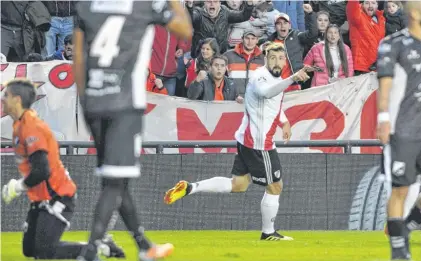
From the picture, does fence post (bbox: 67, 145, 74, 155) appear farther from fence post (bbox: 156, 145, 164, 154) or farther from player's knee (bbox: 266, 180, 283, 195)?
player's knee (bbox: 266, 180, 283, 195)

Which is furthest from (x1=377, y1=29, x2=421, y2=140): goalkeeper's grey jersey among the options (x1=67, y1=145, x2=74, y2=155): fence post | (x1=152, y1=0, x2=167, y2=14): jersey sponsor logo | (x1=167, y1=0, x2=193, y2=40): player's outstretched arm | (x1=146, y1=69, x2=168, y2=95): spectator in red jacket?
(x1=146, y1=69, x2=168, y2=95): spectator in red jacket

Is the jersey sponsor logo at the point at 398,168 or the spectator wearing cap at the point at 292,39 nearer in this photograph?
the jersey sponsor logo at the point at 398,168

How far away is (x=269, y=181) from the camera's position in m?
14.0

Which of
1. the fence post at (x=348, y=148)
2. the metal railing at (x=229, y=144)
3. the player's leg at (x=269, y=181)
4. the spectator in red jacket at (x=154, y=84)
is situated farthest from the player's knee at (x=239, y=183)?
the spectator in red jacket at (x=154, y=84)

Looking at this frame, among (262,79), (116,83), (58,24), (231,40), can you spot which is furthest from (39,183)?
(231,40)

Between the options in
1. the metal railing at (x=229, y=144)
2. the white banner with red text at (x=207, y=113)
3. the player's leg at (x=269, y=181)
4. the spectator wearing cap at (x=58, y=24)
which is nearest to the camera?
the player's leg at (x=269, y=181)

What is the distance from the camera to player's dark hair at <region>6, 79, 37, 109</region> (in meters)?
10.5

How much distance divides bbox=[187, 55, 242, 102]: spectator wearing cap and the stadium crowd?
1.2 inches

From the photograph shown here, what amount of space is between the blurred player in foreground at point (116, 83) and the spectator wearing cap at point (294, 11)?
9827 mm

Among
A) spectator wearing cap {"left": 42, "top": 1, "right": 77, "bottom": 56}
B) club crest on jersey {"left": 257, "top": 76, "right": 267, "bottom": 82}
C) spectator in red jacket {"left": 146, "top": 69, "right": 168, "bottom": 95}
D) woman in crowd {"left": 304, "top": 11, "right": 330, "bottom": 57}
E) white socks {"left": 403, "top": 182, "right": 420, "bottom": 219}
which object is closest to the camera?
white socks {"left": 403, "top": 182, "right": 420, "bottom": 219}

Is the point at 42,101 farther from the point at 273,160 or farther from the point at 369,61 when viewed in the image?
the point at 369,61

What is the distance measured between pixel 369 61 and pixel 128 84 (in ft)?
31.8

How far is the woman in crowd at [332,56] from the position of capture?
1767 cm

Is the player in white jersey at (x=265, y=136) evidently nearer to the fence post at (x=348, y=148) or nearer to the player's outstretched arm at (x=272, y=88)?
the player's outstretched arm at (x=272, y=88)
